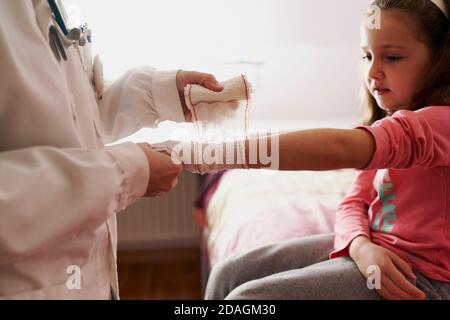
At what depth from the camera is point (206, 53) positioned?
209cm

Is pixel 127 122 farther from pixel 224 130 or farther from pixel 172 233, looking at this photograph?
pixel 172 233

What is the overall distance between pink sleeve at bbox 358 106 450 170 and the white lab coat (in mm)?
367

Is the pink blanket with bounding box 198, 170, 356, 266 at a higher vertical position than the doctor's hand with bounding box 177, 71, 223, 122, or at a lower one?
lower

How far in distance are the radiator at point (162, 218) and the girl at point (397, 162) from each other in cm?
164

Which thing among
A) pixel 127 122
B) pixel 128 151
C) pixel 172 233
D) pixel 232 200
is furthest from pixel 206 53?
pixel 128 151

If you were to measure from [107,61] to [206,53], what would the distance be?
43 cm

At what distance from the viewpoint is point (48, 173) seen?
54 centimetres

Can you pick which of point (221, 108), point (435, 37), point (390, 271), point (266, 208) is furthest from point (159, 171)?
point (266, 208)

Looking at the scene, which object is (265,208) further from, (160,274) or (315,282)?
(160,274)

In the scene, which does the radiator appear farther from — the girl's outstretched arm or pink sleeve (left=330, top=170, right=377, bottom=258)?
the girl's outstretched arm

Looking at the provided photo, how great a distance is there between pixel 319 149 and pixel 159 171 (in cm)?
26

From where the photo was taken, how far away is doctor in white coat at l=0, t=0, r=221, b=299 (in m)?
0.54

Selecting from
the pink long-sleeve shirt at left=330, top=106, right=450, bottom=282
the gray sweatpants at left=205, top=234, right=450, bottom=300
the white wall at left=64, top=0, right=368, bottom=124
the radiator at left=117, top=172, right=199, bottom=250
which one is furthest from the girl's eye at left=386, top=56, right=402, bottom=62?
the radiator at left=117, top=172, right=199, bottom=250

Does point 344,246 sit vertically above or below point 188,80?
below
